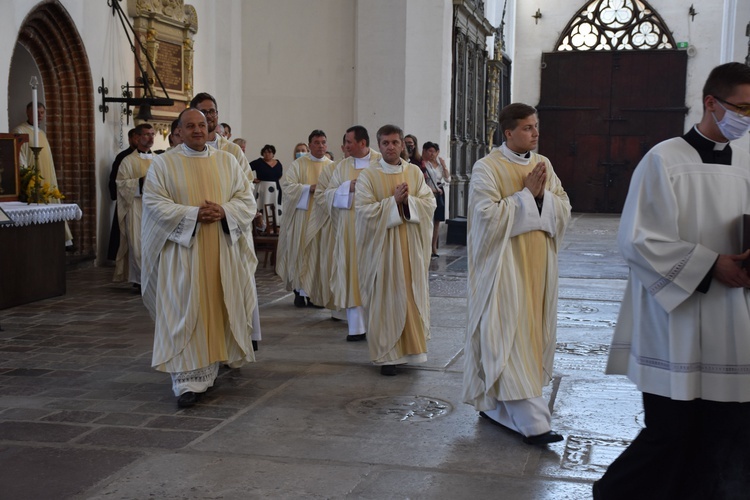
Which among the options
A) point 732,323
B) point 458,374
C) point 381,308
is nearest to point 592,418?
point 458,374

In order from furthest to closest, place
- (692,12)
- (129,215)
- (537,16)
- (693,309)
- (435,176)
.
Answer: (537,16) < (692,12) < (435,176) < (129,215) < (693,309)

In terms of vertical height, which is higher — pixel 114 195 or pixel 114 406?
pixel 114 195

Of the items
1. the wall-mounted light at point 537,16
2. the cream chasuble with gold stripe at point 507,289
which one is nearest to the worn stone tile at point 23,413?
the cream chasuble with gold stripe at point 507,289

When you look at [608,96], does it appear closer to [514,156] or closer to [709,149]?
[514,156]

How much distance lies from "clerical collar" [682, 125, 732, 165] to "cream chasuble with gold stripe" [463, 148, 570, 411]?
1.70 metres

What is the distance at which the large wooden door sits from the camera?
26.7m

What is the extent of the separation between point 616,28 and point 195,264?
76.4 ft

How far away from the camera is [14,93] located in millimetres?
13328

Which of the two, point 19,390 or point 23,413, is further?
point 19,390

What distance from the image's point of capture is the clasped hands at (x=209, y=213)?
610cm

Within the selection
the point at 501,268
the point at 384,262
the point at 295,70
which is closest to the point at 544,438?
the point at 501,268

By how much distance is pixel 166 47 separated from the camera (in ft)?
45.7

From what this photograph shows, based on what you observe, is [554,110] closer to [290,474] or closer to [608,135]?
[608,135]

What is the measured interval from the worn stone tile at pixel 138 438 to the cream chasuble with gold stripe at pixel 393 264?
1921 millimetres
